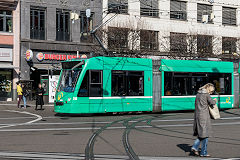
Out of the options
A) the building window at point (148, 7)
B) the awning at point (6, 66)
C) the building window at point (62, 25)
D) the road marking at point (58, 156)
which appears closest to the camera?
the road marking at point (58, 156)

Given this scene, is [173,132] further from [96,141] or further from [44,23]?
[44,23]

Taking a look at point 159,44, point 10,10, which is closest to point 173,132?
point 10,10

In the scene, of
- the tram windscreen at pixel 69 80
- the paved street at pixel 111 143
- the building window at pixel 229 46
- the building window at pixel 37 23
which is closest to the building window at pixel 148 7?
the building window at pixel 229 46

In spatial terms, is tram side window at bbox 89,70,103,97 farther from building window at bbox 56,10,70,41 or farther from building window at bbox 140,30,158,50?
building window at bbox 56,10,70,41

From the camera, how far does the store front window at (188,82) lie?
1946 centimetres

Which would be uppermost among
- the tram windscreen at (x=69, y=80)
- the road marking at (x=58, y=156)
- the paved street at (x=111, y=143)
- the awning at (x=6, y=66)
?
the awning at (x=6, y=66)

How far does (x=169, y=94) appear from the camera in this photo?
1938 centimetres

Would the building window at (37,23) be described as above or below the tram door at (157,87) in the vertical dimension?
above

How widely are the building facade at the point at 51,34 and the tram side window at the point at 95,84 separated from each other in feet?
43.0

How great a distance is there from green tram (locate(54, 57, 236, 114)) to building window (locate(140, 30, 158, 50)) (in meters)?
12.9

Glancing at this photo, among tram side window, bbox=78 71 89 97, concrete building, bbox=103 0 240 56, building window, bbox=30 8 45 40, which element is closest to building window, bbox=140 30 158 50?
concrete building, bbox=103 0 240 56

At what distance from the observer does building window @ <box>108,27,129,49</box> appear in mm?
31062

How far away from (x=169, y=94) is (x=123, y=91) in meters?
2.76

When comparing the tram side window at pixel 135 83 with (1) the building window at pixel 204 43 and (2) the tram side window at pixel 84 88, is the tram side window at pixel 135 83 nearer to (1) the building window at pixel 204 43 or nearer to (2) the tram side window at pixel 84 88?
(2) the tram side window at pixel 84 88
